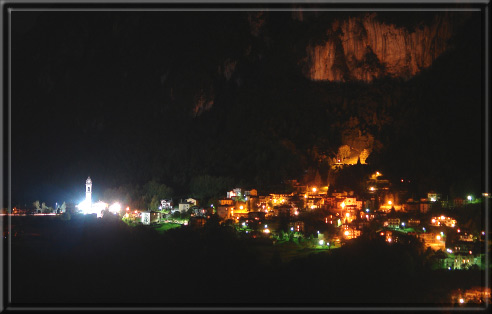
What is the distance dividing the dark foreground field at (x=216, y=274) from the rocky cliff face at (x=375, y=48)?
696 inches

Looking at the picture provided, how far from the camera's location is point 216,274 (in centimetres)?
1362

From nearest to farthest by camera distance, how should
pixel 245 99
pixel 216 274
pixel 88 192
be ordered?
pixel 216 274 < pixel 88 192 < pixel 245 99

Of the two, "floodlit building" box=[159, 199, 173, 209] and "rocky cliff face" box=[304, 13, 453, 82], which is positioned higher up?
"rocky cliff face" box=[304, 13, 453, 82]

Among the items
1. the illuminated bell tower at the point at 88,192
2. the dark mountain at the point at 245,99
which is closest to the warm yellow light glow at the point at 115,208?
the illuminated bell tower at the point at 88,192

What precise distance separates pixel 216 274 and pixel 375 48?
70.8 feet

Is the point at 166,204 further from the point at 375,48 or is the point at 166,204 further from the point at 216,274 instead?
the point at 375,48

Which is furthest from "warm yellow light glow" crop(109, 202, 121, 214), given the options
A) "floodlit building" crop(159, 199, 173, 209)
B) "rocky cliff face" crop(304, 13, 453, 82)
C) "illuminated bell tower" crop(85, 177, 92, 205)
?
"rocky cliff face" crop(304, 13, 453, 82)

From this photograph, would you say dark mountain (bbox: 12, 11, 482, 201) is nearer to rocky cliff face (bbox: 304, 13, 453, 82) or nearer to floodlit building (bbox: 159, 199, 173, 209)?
rocky cliff face (bbox: 304, 13, 453, 82)

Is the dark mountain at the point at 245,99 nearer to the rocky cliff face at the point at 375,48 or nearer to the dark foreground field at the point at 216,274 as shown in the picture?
the rocky cliff face at the point at 375,48

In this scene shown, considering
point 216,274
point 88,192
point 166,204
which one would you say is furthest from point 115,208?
point 216,274

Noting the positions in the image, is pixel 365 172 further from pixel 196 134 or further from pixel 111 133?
pixel 111 133

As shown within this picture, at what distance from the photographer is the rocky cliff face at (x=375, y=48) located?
1166 inches

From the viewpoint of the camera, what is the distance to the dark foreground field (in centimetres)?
1216

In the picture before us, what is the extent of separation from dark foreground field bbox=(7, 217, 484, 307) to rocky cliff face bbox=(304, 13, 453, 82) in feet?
58.0
